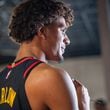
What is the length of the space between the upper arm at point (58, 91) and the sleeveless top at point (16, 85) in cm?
7

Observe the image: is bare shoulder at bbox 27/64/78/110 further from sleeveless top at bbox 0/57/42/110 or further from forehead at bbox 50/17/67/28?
forehead at bbox 50/17/67/28

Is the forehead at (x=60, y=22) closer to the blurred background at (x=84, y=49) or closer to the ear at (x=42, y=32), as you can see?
the ear at (x=42, y=32)

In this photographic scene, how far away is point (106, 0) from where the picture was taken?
5.39m

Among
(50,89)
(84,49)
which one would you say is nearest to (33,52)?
(50,89)

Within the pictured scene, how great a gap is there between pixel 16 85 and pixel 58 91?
143 millimetres

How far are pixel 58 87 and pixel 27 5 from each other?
0.34 meters

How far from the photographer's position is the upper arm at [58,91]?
1.12 m

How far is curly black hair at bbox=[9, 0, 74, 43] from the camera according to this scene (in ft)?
4.16

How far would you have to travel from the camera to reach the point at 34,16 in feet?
4.20

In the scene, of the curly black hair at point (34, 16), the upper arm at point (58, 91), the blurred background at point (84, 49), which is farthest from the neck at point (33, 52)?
the blurred background at point (84, 49)

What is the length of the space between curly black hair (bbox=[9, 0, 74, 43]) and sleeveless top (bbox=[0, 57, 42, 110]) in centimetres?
10

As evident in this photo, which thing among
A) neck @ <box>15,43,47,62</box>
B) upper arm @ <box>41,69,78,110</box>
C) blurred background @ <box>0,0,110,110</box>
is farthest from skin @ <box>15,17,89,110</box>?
blurred background @ <box>0,0,110,110</box>

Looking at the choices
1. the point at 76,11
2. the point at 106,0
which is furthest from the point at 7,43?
the point at 106,0

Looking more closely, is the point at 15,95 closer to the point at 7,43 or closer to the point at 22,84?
the point at 22,84
